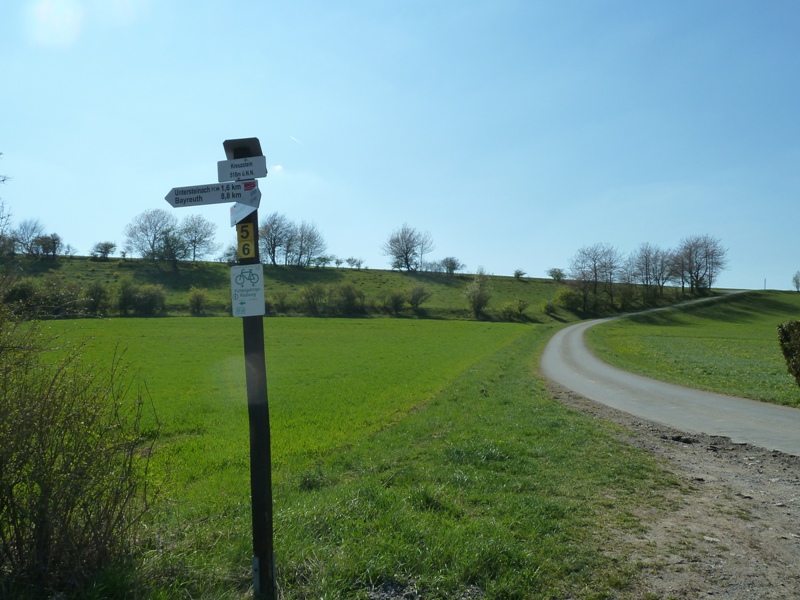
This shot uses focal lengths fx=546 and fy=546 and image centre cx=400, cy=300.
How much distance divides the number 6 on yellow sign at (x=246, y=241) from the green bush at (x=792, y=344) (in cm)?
1593

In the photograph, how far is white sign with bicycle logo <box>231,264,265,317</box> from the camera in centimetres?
404

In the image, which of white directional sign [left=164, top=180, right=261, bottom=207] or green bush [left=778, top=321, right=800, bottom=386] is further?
green bush [left=778, top=321, right=800, bottom=386]

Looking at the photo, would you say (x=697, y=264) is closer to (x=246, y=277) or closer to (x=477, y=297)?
(x=477, y=297)

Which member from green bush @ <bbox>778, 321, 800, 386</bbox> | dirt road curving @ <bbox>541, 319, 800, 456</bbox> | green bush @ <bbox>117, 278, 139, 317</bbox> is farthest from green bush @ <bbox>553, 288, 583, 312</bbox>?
green bush @ <bbox>778, 321, 800, 386</bbox>

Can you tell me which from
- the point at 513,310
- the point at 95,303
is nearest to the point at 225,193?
the point at 95,303

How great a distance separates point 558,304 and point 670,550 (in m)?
94.9

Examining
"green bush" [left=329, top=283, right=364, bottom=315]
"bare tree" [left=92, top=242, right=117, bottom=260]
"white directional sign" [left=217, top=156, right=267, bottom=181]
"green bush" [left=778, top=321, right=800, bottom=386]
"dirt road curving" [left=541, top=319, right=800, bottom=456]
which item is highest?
"bare tree" [left=92, top=242, right=117, bottom=260]

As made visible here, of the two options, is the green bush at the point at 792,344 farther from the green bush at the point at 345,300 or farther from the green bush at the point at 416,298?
the green bush at the point at 416,298

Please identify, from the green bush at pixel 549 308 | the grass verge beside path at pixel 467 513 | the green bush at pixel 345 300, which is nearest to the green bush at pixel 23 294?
the grass verge beside path at pixel 467 513

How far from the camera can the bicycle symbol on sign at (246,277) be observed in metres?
4.07

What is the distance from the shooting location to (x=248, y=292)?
406 centimetres

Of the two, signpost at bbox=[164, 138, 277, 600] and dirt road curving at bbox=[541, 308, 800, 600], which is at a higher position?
signpost at bbox=[164, 138, 277, 600]

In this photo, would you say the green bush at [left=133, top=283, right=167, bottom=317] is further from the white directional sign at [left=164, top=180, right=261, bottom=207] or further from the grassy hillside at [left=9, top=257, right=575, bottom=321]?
the white directional sign at [left=164, top=180, right=261, bottom=207]

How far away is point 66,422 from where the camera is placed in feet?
12.8
